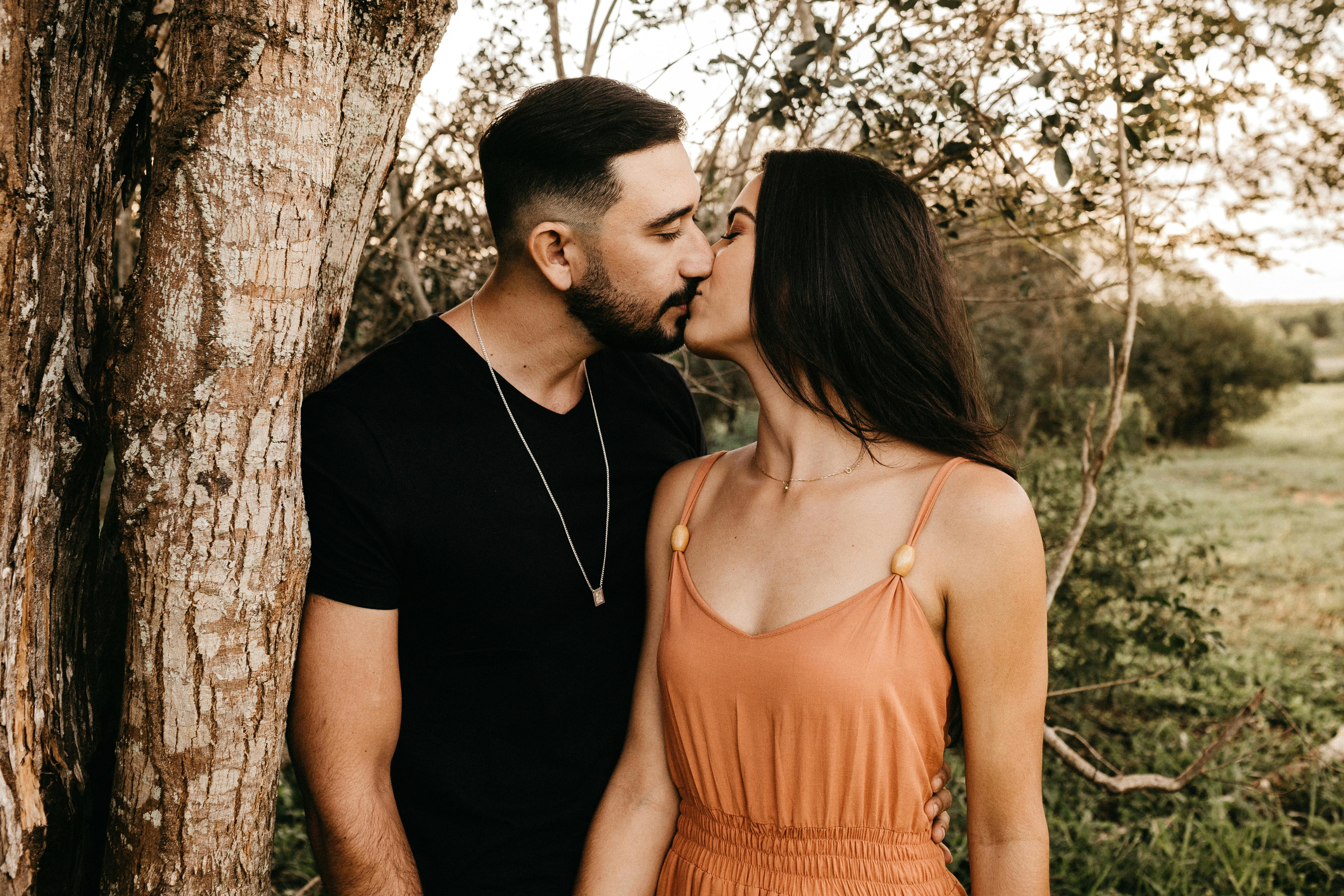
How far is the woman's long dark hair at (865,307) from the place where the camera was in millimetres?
1852

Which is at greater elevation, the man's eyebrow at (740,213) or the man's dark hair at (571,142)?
the man's dark hair at (571,142)

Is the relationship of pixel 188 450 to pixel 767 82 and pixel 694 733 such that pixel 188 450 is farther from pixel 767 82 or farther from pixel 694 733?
pixel 767 82

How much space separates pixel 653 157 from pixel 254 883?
1.78 m

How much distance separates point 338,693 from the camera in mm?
1766

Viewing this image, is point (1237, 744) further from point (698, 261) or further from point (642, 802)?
point (698, 261)

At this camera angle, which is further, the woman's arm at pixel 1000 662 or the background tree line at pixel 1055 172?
the background tree line at pixel 1055 172

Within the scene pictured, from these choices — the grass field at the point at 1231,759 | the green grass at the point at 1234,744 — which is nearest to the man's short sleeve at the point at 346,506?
the grass field at the point at 1231,759

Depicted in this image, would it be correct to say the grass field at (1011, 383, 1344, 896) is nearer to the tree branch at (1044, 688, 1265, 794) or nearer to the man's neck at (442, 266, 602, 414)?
the tree branch at (1044, 688, 1265, 794)

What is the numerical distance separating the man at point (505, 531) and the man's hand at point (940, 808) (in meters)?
0.73

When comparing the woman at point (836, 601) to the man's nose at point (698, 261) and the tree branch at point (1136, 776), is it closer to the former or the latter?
the man's nose at point (698, 261)

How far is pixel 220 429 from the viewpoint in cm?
146

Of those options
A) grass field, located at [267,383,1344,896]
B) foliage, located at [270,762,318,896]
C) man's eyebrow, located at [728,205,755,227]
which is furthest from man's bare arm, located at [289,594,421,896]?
grass field, located at [267,383,1344,896]

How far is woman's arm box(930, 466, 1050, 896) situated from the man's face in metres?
0.82

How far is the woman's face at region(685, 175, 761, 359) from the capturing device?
1963 millimetres
